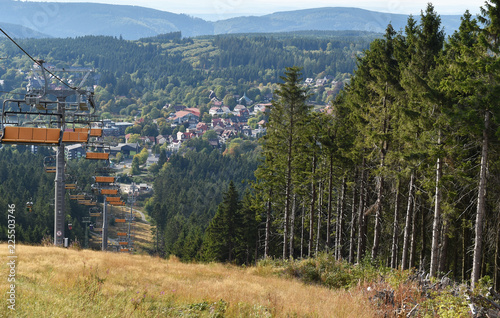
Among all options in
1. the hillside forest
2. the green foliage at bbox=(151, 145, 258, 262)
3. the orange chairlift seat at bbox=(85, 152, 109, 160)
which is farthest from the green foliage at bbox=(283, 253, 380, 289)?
the green foliage at bbox=(151, 145, 258, 262)

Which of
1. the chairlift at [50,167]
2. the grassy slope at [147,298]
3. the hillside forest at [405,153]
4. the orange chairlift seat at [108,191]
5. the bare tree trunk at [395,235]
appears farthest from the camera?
the orange chairlift seat at [108,191]

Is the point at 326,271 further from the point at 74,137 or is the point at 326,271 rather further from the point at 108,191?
the point at 108,191

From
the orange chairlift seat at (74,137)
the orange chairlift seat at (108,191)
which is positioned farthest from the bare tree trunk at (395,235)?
the orange chairlift seat at (108,191)

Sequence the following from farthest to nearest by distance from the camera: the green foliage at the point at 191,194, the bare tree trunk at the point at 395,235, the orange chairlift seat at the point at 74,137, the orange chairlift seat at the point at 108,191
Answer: the green foliage at the point at 191,194, the orange chairlift seat at the point at 108,191, the bare tree trunk at the point at 395,235, the orange chairlift seat at the point at 74,137

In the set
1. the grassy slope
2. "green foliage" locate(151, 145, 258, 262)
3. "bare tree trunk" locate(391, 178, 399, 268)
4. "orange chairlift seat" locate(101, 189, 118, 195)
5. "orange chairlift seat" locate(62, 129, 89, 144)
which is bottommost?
"green foliage" locate(151, 145, 258, 262)

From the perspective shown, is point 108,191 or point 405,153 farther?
point 108,191

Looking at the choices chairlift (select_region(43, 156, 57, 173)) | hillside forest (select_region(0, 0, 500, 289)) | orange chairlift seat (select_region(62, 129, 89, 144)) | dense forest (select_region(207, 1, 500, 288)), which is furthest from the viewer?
chairlift (select_region(43, 156, 57, 173))

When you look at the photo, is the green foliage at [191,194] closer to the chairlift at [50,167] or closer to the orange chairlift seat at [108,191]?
the orange chairlift seat at [108,191]

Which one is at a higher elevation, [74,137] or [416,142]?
[416,142]

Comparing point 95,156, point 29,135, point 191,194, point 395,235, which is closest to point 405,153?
point 395,235

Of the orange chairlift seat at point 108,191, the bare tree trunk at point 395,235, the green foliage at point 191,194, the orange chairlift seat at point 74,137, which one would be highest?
the orange chairlift seat at point 74,137

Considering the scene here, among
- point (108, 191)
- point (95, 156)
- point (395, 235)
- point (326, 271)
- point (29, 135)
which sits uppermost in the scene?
point (29, 135)

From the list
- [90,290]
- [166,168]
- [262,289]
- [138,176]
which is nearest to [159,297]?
[90,290]

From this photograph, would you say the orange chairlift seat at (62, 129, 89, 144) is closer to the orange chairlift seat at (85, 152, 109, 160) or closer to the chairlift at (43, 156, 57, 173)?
the chairlift at (43, 156, 57, 173)
